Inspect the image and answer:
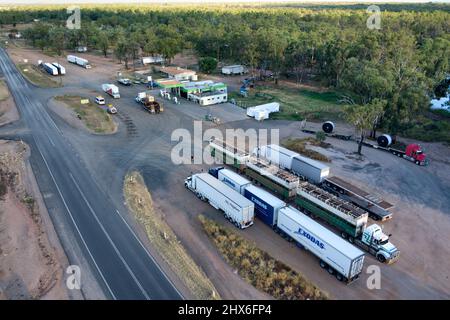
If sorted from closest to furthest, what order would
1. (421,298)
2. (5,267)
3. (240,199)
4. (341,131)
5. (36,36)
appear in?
1. (421,298)
2. (5,267)
3. (240,199)
4. (341,131)
5. (36,36)

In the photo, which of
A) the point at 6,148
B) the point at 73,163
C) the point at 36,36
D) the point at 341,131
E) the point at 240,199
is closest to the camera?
the point at 240,199

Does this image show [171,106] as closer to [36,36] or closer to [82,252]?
[82,252]

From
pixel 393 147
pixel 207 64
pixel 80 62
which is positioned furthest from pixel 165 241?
pixel 80 62

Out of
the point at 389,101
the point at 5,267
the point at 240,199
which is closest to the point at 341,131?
the point at 389,101

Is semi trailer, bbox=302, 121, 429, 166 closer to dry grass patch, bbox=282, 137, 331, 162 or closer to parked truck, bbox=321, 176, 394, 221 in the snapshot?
dry grass patch, bbox=282, 137, 331, 162

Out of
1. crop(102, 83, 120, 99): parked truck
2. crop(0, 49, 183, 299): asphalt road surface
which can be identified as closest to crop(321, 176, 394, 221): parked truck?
crop(0, 49, 183, 299): asphalt road surface

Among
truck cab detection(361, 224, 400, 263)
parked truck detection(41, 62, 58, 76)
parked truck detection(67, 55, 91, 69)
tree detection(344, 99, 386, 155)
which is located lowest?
truck cab detection(361, 224, 400, 263)

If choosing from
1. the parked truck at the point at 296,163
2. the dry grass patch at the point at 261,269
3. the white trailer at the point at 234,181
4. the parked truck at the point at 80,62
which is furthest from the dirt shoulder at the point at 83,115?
the parked truck at the point at 80,62
